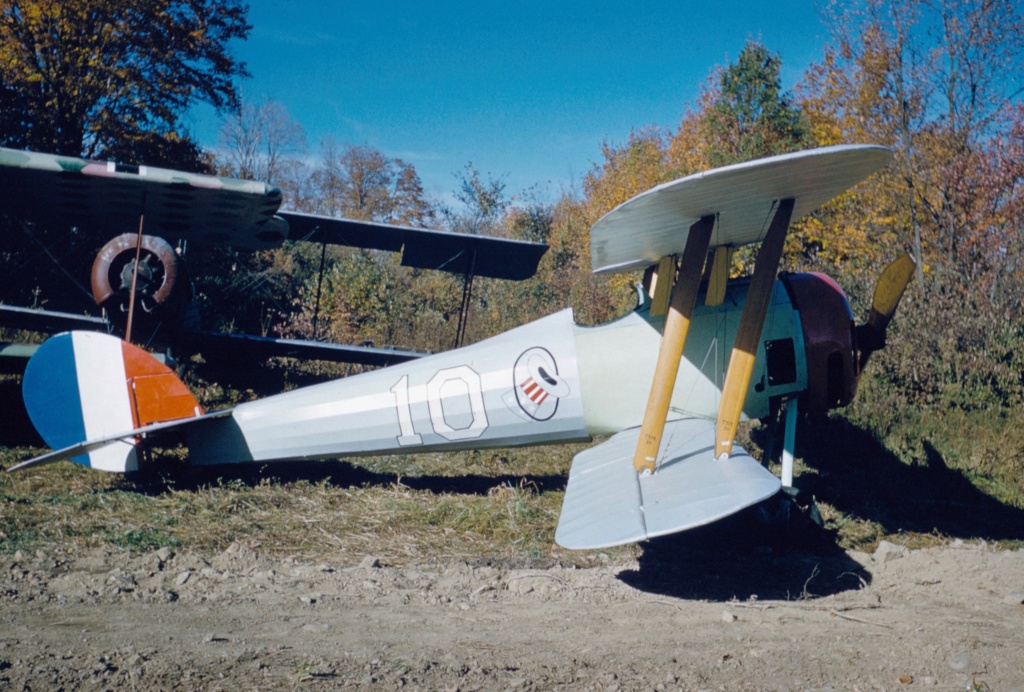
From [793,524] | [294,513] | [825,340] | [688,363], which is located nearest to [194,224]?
[294,513]

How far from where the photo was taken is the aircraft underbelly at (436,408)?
5504mm

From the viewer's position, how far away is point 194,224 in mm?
7855

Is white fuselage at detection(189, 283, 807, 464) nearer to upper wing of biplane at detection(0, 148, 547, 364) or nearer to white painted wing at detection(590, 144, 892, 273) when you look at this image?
white painted wing at detection(590, 144, 892, 273)

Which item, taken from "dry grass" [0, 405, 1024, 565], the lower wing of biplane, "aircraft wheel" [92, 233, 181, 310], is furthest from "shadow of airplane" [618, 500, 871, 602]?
"aircraft wheel" [92, 233, 181, 310]

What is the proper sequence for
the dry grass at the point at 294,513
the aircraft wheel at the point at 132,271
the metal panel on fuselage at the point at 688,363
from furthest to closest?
the aircraft wheel at the point at 132,271 < the metal panel on fuselage at the point at 688,363 < the dry grass at the point at 294,513

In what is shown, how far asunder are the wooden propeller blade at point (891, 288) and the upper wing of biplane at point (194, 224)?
518cm

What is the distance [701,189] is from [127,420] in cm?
441

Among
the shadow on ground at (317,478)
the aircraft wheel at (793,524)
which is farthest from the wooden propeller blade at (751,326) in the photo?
the shadow on ground at (317,478)

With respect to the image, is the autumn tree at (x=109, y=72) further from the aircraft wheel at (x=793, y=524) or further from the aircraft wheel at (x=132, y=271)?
the aircraft wheel at (x=793, y=524)

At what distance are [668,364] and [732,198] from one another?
1105 mm

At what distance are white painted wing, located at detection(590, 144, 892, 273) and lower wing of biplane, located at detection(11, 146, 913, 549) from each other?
0.03 metres

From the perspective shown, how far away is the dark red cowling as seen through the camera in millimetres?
5293

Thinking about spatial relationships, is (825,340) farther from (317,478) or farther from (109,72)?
(109,72)

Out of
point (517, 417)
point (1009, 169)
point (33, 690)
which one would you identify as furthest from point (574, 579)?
point (1009, 169)
